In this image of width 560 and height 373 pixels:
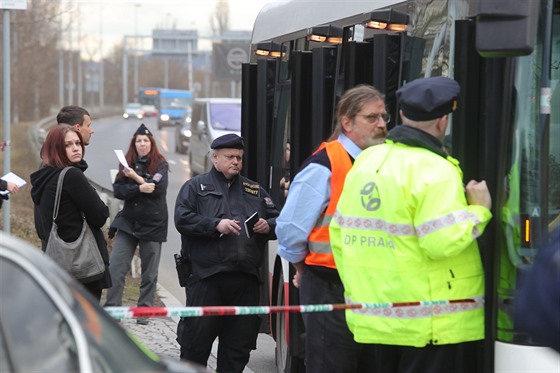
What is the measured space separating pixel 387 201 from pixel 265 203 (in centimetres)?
266

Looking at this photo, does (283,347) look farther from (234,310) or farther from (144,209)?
(234,310)

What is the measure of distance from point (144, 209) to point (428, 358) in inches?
234

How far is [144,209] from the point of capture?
10.8m

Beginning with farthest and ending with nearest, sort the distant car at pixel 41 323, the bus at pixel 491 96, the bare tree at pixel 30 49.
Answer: the bare tree at pixel 30 49, the bus at pixel 491 96, the distant car at pixel 41 323

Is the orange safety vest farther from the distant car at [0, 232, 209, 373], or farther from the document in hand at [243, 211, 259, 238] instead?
the distant car at [0, 232, 209, 373]

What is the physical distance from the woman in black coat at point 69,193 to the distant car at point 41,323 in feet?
14.4

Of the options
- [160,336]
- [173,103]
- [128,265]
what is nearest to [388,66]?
[160,336]

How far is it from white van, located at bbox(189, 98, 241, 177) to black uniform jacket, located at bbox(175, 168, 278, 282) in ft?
67.4

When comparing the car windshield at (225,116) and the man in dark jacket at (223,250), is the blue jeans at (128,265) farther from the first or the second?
the car windshield at (225,116)

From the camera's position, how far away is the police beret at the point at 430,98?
16.9 ft

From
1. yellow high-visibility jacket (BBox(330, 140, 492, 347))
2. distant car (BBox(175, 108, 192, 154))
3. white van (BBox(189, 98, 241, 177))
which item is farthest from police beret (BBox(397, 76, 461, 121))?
distant car (BBox(175, 108, 192, 154))

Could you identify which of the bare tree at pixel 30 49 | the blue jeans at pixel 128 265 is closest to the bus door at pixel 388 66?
the blue jeans at pixel 128 265

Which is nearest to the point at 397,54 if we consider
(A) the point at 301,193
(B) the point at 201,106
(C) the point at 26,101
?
(A) the point at 301,193

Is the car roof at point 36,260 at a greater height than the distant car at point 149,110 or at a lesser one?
greater
